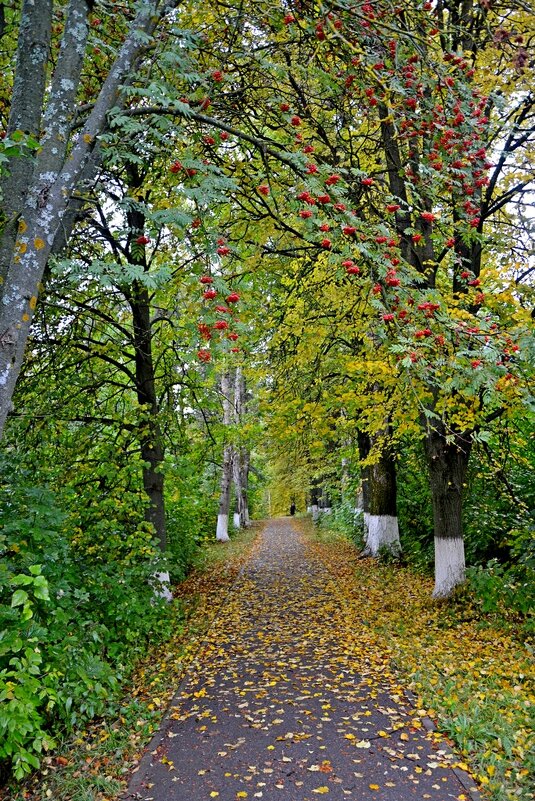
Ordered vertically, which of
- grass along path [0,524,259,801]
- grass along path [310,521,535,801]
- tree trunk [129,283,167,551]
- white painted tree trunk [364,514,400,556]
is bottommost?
grass along path [0,524,259,801]

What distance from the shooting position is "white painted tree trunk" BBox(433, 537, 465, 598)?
7508 mm

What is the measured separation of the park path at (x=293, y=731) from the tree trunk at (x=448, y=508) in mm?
1647

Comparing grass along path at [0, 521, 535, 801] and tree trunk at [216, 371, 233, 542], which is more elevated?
tree trunk at [216, 371, 233, 542]

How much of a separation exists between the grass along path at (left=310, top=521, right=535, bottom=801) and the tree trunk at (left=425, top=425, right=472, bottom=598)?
0.36 metres

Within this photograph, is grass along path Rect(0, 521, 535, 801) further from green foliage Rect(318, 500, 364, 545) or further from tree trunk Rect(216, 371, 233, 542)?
tree trunk Rect(216, 371, 233, 542)

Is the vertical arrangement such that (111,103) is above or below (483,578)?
above

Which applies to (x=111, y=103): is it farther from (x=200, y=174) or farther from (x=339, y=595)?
(x=339, y=595)

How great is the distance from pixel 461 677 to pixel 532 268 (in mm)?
5257

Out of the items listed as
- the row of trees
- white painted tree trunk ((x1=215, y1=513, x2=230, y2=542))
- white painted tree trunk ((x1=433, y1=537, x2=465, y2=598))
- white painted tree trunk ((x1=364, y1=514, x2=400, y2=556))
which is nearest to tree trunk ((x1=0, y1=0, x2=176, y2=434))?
the row of trees

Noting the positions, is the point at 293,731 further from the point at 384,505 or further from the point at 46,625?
the point at 384,505

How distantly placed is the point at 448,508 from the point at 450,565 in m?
0.83

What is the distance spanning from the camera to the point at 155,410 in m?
8.25

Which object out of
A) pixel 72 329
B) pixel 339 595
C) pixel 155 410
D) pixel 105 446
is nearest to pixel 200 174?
pixel 72 329

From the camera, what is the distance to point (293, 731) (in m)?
4.38
